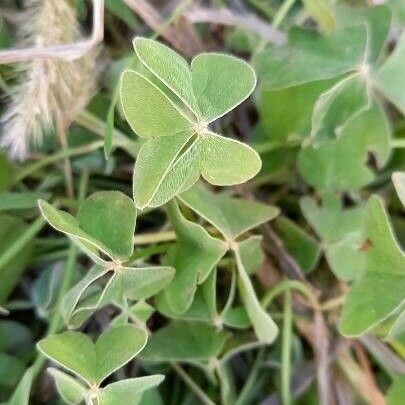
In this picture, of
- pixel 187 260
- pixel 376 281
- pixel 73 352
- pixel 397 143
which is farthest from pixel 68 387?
pixel 397 143

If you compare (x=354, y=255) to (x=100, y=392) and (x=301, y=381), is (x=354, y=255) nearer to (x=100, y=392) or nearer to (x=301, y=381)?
(x=301, y=381)

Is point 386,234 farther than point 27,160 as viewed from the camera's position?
No

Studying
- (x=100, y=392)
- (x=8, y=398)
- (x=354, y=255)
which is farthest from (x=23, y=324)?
(x=354, y=255)

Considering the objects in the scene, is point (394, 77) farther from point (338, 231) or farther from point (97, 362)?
point (97, 362)

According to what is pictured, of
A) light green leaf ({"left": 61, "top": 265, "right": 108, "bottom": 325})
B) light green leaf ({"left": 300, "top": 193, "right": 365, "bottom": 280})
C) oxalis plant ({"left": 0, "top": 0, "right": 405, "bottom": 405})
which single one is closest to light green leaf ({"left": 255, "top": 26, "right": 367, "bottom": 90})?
oxalis plant ({"left": 0, "top": 0, "right": 405, "bottom": 405})

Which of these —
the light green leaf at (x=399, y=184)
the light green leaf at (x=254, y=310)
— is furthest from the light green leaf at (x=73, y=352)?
the light green leaf at (x=399, y=184)
